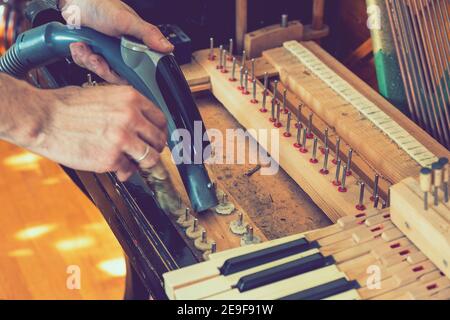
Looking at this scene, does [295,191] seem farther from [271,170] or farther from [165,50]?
[165,50]

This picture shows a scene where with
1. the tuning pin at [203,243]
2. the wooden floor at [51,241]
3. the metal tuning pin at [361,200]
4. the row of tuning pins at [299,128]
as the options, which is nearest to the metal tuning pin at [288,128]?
the row of tuning pins at [299,128]

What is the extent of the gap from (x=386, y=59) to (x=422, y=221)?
0.88 metres

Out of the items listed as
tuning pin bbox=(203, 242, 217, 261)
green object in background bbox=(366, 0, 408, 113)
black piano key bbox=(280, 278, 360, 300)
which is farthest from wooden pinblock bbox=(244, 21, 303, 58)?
black piano key bbox=(280, 278, 360, 300)

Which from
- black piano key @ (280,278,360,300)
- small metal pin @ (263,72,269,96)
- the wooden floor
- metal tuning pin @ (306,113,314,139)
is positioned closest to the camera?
black piano key @ (280,278,360,300)

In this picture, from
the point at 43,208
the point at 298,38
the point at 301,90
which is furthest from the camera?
Result: the point at 43,208

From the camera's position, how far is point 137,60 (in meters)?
2.08

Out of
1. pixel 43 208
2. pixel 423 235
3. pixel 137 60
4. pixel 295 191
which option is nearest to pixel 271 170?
pixel 295 191

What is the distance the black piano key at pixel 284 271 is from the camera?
166cm

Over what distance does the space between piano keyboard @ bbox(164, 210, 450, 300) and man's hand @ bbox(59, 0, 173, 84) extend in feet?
2.12

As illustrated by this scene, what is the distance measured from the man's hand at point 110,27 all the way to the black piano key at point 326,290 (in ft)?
2.55

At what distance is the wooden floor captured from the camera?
3.12 metres

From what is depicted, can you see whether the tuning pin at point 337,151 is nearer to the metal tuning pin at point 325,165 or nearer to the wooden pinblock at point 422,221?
the metal tuning pin at point 325,165

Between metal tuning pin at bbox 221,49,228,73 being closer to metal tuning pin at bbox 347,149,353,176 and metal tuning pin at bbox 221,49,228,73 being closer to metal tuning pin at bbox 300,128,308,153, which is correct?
metal tuning pin at bbox 300,128,308,153
